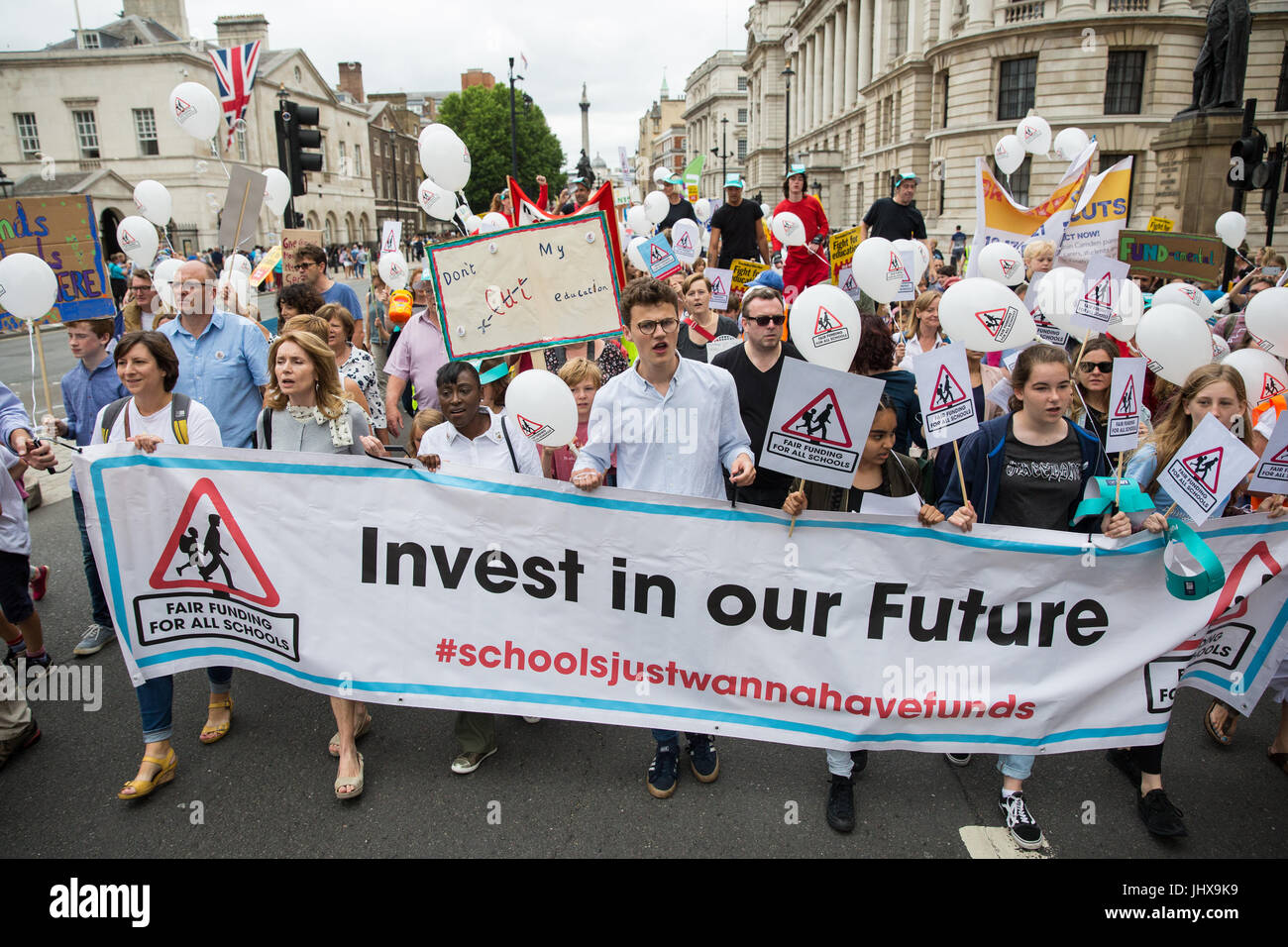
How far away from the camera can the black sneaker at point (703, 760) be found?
3.45m

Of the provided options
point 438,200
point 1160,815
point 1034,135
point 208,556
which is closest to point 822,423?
point 1160,815

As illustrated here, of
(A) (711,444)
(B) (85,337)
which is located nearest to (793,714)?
(A) (711,444)

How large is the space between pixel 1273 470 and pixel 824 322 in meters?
1.91

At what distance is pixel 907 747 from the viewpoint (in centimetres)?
326

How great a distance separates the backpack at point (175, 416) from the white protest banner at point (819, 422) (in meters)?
2.60

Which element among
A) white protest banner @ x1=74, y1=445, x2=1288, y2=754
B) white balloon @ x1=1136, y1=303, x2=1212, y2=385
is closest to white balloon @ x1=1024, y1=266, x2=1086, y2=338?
white balloon @ x1=1136, y1=303, x2=1212, y2=385

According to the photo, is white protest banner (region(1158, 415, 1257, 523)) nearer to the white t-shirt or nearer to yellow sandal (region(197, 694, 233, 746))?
the white t-shirt

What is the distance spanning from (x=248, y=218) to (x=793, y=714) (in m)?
5.25

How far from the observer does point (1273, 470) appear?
3.24 meters

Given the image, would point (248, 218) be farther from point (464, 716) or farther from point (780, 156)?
point (780, 156)

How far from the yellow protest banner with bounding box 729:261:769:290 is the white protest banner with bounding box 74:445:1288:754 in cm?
609

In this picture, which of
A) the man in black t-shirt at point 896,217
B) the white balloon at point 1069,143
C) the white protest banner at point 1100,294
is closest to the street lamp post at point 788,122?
the man in black t-shirt at point 896,217

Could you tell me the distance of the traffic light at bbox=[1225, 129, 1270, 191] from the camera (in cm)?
1130
